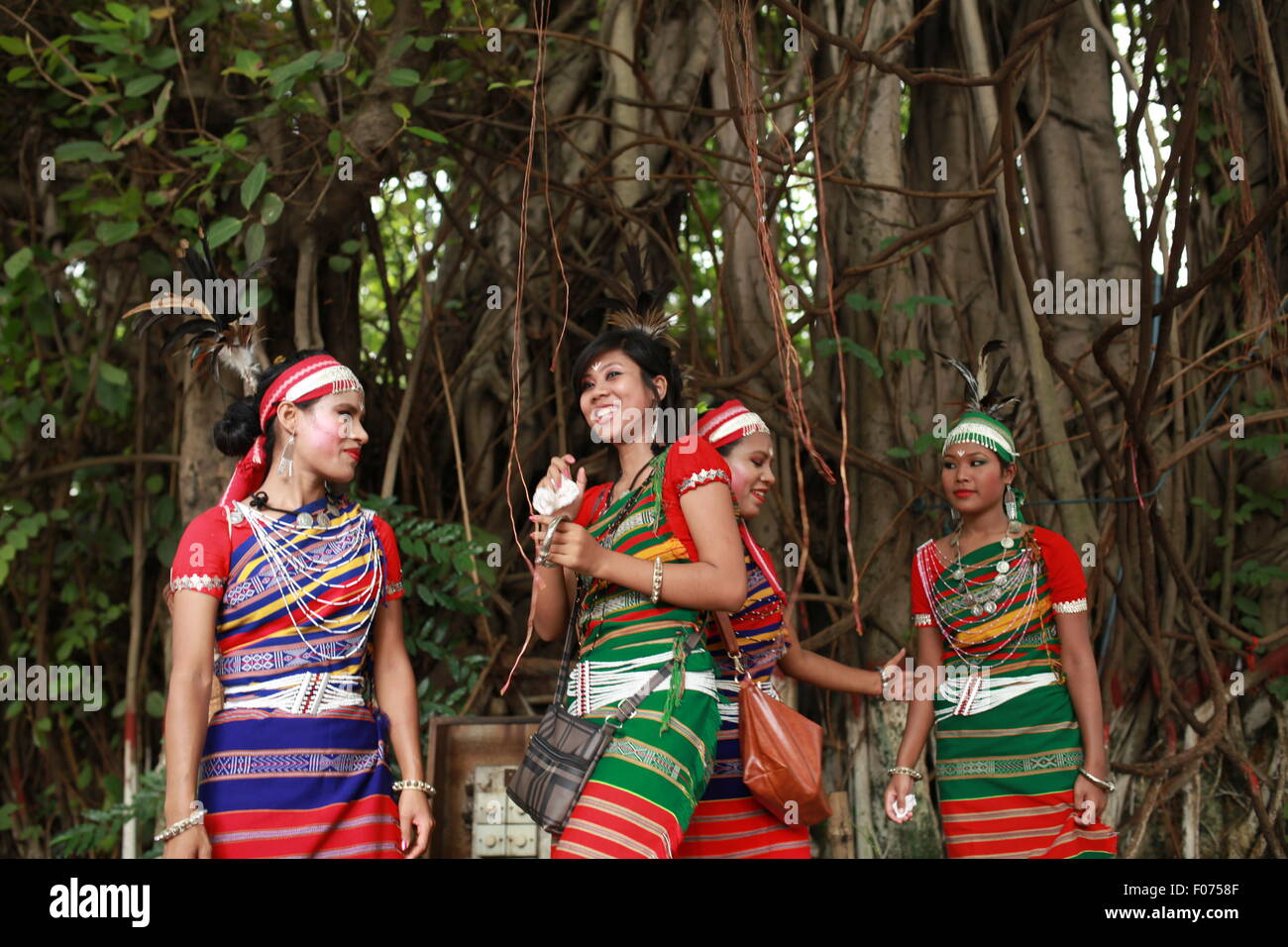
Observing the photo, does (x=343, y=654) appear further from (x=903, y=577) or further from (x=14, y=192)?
(x=14, y=192)

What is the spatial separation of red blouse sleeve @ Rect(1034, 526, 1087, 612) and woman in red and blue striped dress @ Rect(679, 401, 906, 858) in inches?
15.6

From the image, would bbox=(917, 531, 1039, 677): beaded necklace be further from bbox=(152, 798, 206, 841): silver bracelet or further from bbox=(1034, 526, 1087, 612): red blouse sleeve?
bbox=(152, 798, 206, 841): silver bracelet

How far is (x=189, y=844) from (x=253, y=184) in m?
1.81

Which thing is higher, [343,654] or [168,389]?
[168,389]

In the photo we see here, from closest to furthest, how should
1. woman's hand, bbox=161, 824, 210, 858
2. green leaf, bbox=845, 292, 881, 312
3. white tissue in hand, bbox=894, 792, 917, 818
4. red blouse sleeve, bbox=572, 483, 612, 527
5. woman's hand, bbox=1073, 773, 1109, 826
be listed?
woman's hand, bbox=161, 824, 210, 858 < red blouse sleeve, bbox=572, 483, 612, 527 < woman's hand, bbox=1073, 773, 1109, 826 < white tissue in hand, bbox=894, 792, 917, 818 < green leaf, bbox=845, 292, 881, 312

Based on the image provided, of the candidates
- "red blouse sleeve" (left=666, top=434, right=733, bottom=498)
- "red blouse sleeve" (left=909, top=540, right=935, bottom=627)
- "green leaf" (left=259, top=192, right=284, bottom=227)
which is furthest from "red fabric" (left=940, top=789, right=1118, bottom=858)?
"green leaf" (left=259, top=192, right=284, bottom=227)

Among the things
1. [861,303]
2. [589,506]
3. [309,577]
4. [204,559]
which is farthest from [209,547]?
[861,303]

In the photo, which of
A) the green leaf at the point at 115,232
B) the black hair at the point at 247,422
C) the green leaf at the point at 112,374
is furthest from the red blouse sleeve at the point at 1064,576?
the green leaf at the point at 112,374

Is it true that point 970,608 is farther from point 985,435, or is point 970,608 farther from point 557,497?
point 557,497

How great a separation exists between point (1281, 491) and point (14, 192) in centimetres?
431

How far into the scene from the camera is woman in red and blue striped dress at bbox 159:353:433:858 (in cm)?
205

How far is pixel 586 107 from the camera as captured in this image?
437 centimetres

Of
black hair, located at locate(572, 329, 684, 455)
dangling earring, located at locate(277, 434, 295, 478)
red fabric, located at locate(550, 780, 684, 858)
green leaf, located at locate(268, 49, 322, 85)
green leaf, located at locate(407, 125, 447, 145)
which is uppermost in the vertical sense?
green leaf, located at locate(268, 49, 322, 85)
